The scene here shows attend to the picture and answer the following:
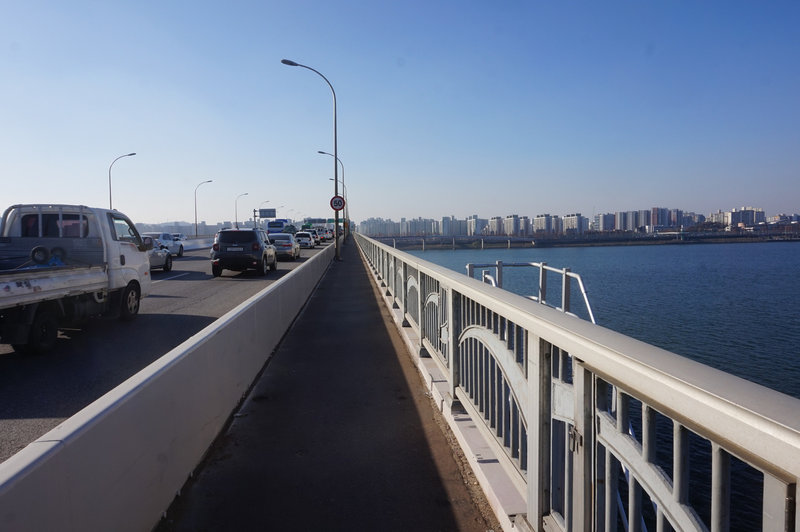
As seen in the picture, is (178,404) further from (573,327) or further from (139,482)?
(573,327)

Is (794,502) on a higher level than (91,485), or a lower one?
higher

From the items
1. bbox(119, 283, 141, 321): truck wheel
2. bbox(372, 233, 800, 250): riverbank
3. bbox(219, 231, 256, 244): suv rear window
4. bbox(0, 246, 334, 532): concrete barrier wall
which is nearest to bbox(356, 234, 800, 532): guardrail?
bbox(0, 246, 334, 532): concrete barrier wall

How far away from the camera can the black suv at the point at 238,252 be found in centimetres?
2006

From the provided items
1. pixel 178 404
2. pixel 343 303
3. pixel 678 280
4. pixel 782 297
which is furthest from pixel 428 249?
pixel 178 404

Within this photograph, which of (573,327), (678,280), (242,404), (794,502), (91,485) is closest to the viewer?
(794,502)

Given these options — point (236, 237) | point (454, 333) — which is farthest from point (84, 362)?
point (236, 237)

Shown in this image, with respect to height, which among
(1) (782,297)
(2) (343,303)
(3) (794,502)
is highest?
(3) (794,502)

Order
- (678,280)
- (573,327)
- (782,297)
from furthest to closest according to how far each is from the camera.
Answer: (678,280) < (782,297) < (573,327)

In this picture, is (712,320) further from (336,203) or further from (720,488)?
(720,488)

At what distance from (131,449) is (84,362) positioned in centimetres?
538

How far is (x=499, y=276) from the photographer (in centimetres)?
1152

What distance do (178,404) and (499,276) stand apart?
8602 mm

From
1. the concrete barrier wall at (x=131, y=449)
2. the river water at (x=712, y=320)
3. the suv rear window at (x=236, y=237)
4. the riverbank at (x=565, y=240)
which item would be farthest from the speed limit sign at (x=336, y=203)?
the riverbank at (x=565, y=240)

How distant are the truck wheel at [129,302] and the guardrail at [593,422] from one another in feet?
24.9
